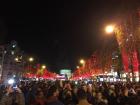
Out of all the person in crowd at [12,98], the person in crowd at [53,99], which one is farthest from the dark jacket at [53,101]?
the person in crowd at [12,98]

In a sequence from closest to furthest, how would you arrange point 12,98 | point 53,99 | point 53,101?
1. point 53,101
2. point 53,99
3. point 12,98

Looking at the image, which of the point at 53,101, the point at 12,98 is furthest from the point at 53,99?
the point at 12,98

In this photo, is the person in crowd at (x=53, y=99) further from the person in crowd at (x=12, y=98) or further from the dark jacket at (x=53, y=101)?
the person in crowd at (x=12, y=98)

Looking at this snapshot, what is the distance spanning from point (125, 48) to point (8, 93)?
49.1 metres

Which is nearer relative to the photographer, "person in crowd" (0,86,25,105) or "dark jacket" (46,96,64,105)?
"dark jacket" (46,96,64,105)

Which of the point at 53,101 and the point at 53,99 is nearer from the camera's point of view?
the point at 53,101

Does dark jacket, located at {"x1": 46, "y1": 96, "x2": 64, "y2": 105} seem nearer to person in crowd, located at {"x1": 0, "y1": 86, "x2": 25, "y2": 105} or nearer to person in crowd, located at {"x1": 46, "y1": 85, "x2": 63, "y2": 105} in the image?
person in crowd, located at {"x1": 46, "y1": 85, "x2": 63, "y2": 105}

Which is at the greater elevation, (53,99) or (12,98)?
(53,99)

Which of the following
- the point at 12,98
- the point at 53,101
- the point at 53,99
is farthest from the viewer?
the point at 12,98

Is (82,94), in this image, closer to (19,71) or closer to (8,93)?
(8,93)

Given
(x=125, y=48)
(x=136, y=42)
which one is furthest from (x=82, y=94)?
(x=125, y=48)

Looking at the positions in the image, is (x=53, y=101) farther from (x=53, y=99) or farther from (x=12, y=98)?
(x=12, y=98)

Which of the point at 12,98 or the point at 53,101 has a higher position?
the point at 53,101

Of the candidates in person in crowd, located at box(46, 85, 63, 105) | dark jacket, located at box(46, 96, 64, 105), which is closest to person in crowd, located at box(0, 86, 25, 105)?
person in crowd, located at box(46, 85, 63, 105)
